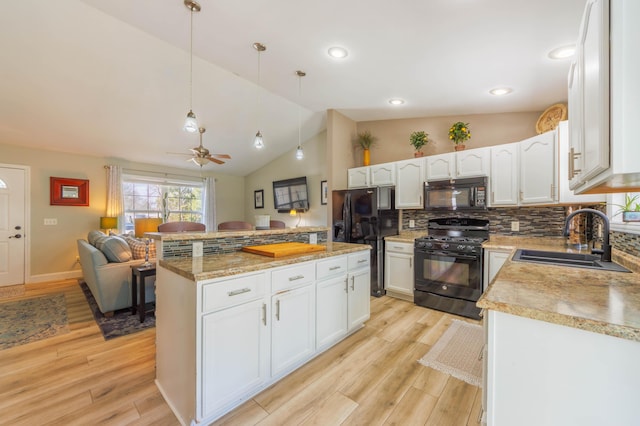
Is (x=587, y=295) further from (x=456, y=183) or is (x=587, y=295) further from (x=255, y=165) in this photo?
(x=255, y=165)

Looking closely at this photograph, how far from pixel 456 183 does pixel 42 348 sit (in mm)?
4589

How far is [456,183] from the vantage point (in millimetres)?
3248

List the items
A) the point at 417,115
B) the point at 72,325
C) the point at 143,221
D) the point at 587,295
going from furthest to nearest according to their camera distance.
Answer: the point at 143,221
the point at 417,115
the point at 72,325
the point at 587,295

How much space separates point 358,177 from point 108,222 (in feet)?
15.5

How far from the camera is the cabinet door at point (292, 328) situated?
5.86 ft

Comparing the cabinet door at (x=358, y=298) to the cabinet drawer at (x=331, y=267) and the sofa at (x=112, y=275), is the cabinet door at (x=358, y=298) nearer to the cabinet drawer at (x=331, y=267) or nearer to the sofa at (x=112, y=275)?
the cabinet drawer at (x=331, y=267)

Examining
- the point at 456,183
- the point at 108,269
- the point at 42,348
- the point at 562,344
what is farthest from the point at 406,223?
the point at 42,348

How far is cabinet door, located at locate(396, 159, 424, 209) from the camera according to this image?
11.8 ft

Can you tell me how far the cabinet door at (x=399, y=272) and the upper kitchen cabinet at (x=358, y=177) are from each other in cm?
119

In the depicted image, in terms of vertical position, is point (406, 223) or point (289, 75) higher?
point (289, 75)

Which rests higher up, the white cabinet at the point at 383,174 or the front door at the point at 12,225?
the white cabinet at the point at 383,174

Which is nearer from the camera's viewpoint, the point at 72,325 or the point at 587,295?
the point at 587,295

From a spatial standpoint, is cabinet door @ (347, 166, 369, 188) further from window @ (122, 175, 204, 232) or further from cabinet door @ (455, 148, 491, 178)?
window @ (122, 175, 204, 232)

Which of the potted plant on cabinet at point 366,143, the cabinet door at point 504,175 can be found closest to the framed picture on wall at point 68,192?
the potted plant on cabinet at point 366,143
